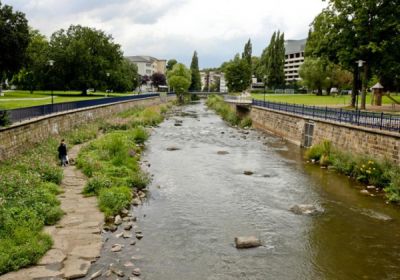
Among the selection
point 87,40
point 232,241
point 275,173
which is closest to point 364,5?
point 275,173

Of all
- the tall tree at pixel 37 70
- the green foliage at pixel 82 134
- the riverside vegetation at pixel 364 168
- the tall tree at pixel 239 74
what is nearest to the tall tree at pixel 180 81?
the tall tree at pixel 239 74

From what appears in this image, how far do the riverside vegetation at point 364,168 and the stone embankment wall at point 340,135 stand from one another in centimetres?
58

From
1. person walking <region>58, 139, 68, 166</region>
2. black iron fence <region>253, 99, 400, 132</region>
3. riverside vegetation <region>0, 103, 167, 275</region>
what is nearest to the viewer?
riverside vegetation <region>0, 103, 167, 275</region>

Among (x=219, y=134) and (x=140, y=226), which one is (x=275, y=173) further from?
(x=219, y=134)

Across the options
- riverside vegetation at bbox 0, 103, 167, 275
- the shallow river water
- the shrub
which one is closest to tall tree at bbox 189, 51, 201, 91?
riverside vegetation at bbox 0, 103, 167, 275

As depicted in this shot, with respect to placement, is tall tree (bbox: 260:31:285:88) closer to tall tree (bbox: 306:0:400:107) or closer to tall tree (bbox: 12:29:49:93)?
tall tree (bbox: 12:29:49:93)

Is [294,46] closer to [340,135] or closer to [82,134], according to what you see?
[340,135]

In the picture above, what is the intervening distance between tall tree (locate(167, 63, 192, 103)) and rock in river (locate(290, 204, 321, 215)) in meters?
95.6

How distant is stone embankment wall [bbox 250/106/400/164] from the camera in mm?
21125

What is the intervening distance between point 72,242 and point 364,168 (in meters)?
16.4

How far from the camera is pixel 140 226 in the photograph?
47.9ft

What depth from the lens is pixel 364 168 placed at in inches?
851

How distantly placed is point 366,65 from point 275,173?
21.9m

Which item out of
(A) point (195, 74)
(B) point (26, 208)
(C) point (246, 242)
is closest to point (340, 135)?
(C) point (246, 242)
